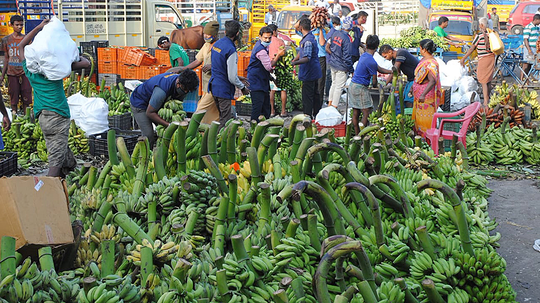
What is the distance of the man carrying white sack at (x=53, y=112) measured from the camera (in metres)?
6.40

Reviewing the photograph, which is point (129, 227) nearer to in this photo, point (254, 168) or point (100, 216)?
point (100, 216)

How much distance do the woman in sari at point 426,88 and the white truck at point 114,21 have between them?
9899 mm

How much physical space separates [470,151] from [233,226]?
5.46m

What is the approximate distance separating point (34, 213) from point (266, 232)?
1.27 metres

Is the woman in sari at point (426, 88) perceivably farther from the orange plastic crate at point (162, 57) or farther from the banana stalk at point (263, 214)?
the orange plastic crate at point (162, 57)

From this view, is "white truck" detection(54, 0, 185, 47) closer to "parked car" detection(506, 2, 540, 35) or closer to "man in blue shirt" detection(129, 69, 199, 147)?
"man in blue shirt" detection(129, 69, 199, 147)

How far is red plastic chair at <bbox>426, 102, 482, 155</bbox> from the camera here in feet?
26.3

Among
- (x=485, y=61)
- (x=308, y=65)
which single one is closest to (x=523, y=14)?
(x=485, y=61)

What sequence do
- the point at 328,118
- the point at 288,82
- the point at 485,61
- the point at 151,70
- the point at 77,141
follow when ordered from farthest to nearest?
the point at 485,61 < the point at 288,82 < the point at 151,70 < the point at 77,141 < the point at 328,118

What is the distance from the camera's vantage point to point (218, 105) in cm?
828

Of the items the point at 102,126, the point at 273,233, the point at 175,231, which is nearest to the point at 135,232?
the point at 175,231

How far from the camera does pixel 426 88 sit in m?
8.32

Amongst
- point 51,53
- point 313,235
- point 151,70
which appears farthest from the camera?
point 151,70

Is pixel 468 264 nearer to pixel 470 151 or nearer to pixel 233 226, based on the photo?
pixel 233 226
